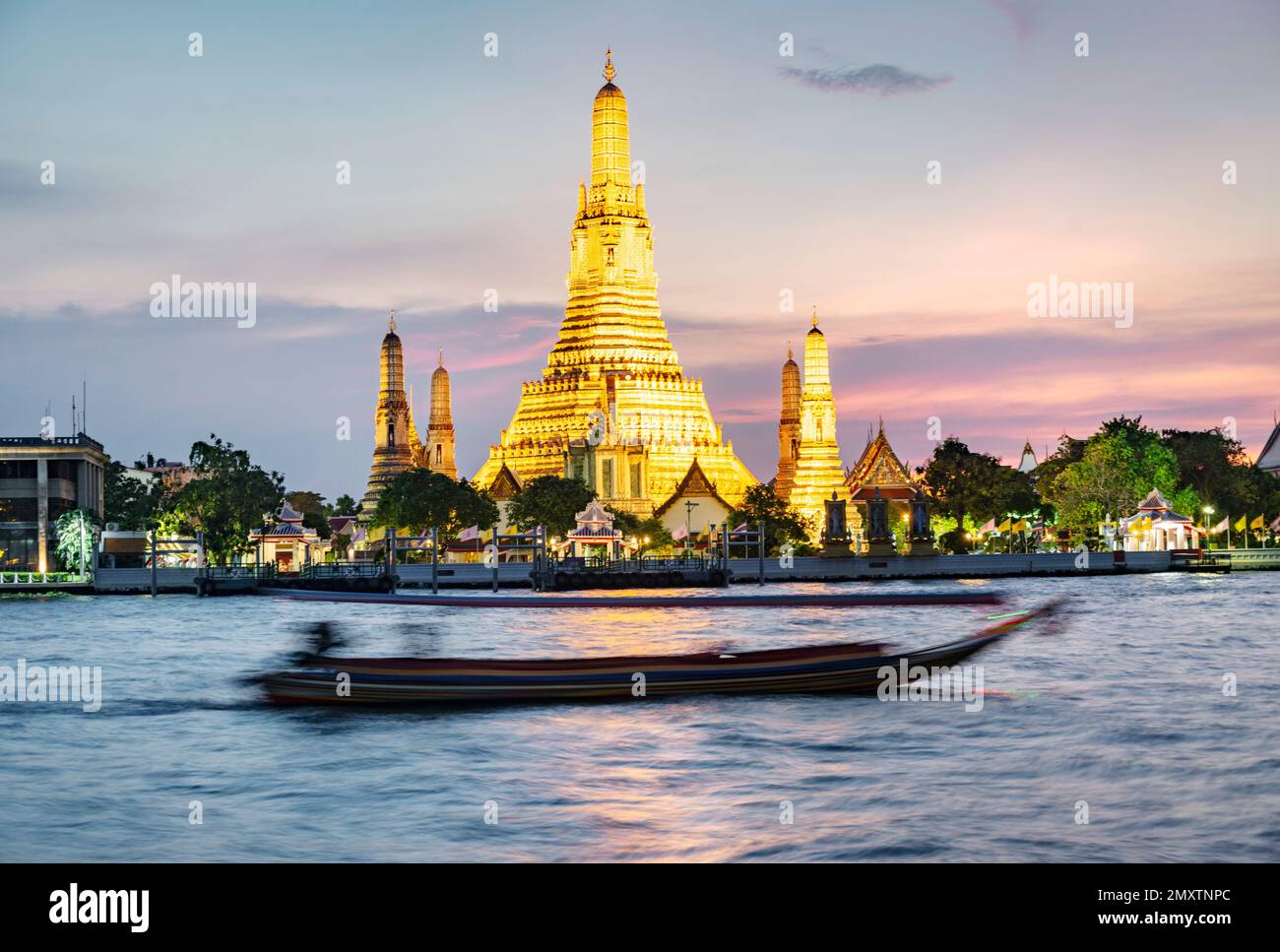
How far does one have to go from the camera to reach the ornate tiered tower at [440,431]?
Result: 160538 mm

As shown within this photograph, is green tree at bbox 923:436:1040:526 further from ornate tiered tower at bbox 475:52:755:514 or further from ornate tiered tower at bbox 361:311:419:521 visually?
ornate tiered tower at bbox 361:311:419:521

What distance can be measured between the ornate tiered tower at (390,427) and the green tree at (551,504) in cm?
2562

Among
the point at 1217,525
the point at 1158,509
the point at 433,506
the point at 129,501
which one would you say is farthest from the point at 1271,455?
the point at 129,501

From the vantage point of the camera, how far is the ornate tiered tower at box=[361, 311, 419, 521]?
148m

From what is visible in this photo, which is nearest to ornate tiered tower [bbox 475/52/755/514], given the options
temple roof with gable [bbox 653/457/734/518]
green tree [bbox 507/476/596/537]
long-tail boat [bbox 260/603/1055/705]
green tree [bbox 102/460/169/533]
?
temple roof with gable [bbox 653/457/734/518]

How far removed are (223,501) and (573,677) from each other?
80.7 m

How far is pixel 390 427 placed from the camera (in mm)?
150500

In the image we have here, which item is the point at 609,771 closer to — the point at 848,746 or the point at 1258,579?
the point at 848,746

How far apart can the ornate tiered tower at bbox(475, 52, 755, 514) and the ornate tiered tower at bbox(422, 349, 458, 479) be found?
17664 millimetres

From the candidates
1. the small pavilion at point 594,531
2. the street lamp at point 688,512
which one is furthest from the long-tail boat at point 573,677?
the street lamp at point 688,512
